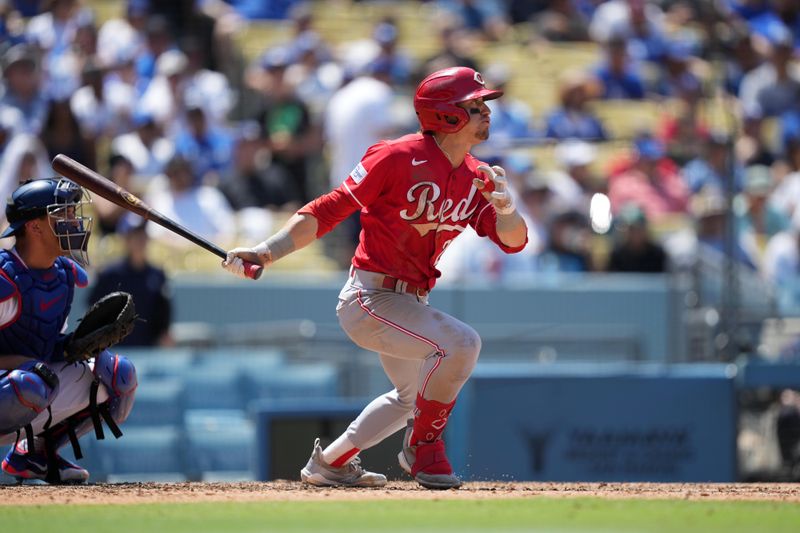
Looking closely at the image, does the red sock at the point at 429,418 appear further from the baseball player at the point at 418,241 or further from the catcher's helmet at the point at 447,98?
the catcher's helmet at the point at 447,98

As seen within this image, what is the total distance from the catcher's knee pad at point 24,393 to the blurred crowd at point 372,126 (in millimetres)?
4759

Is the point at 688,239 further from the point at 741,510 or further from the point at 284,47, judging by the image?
the point at 741,510

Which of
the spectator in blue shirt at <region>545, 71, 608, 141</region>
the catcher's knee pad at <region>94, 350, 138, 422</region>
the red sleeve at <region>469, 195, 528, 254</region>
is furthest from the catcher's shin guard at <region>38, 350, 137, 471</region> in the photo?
the spectator in blue shirt at <region>545, 71, 608, 141</region>

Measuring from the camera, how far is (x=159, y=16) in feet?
49.1

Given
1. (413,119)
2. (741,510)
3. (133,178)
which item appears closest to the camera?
(741,510)

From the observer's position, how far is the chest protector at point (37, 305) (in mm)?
6477

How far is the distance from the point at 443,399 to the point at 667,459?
15.0ft

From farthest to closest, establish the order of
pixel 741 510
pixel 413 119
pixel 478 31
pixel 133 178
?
pixel 478 31, pixel 413 119, pixel 133 178, pixel 741 510

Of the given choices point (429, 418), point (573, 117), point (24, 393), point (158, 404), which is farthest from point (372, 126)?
point (24, 393)

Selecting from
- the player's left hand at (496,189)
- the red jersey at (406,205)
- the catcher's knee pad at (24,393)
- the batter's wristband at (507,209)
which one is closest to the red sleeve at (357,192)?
the red jersey at (406,205)

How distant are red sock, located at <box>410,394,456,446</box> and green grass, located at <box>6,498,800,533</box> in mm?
533

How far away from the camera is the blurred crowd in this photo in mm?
11750

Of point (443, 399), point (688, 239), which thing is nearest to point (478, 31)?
point (688, 239)

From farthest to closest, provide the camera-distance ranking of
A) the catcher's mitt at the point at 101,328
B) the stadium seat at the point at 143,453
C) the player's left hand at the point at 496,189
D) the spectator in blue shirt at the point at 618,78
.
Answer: the spectator in blue shirt at the point at 618,78
the stadium seat at the point at 143,453
the catcher's mitt at the point at 101,328
the player's left hand at the point at 496,189
